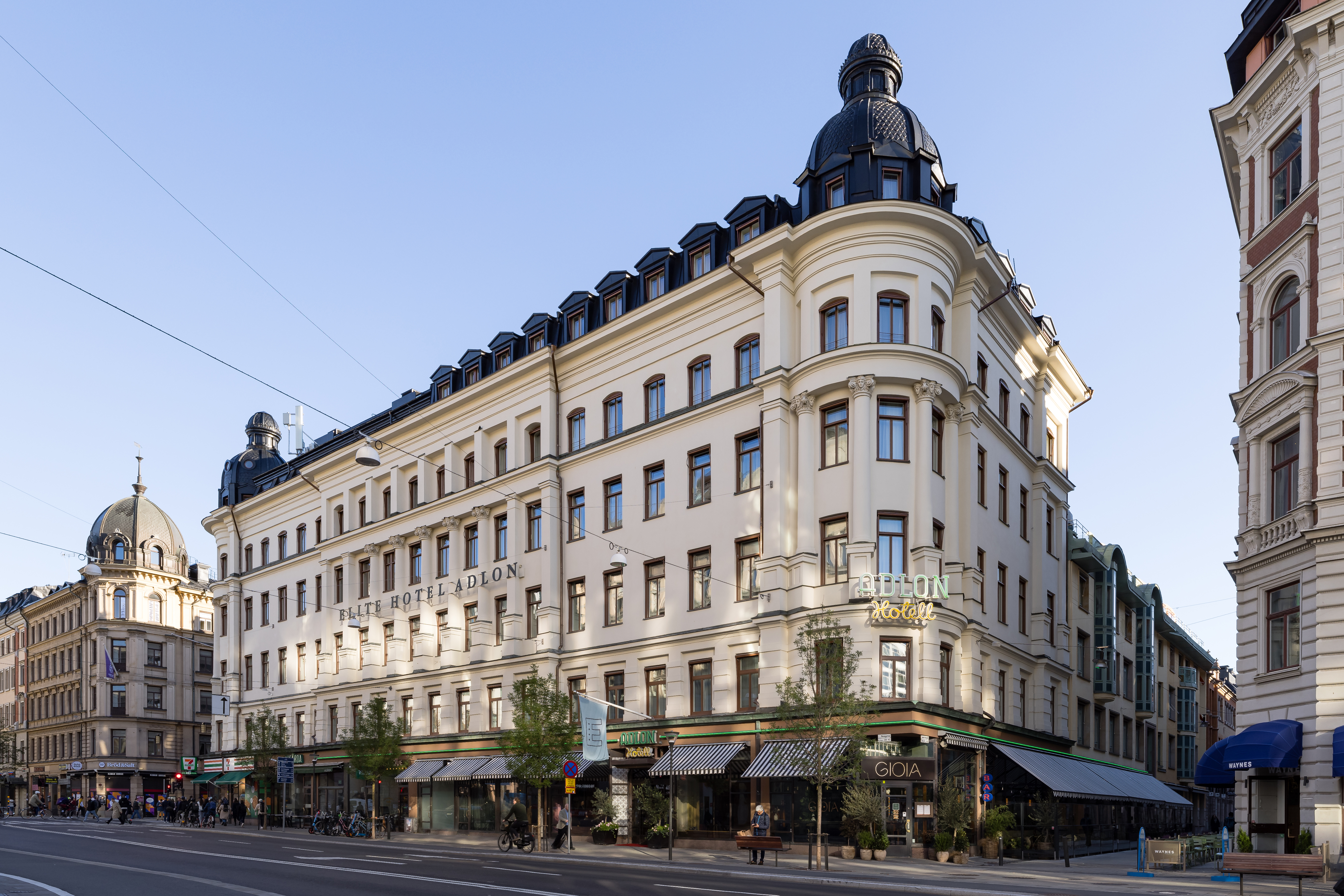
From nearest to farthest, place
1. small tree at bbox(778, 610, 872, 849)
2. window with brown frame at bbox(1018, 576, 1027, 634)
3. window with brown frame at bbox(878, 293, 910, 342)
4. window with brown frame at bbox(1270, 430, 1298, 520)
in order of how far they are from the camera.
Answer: window with brown frame at bbox(1270, 430, 1298, 520) < small tree at bbox(778, 610, 872, 849) < window with brown frame at bbox(878, 293, 910, 342) < window with brown frame at bbox(1018, 576, 1027, 634)

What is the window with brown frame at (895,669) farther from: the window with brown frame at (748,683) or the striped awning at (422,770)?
the striped awning at (422,770)

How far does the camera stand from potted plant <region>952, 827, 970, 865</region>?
32469mm

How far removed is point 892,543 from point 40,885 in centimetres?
2364

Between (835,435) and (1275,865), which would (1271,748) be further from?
(835,435)

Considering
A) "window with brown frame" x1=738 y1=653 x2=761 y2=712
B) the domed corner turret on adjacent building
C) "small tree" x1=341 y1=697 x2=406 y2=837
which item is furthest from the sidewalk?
the domed corner turret on adjacent building

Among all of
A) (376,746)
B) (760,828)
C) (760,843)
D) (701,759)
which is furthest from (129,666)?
(760,843)

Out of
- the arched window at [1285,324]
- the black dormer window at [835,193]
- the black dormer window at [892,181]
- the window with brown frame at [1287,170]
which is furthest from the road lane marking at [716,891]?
the black dormer window at [892,181]

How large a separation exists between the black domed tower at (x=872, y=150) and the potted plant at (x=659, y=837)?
20427 millimetres

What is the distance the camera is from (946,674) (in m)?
35.9

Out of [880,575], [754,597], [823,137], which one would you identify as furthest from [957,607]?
[823,137]

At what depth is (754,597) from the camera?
3759 cm

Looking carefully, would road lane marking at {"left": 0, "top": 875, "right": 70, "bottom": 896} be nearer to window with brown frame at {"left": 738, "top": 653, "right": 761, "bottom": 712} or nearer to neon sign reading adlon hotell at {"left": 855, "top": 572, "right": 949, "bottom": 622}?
window with brown frame at {"left": 738, "top": 653, "right": 761, "bottom": 712}

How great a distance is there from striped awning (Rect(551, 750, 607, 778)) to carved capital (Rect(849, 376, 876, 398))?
1511 cm

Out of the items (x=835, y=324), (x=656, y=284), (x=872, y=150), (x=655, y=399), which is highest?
(x=872, y=150)
